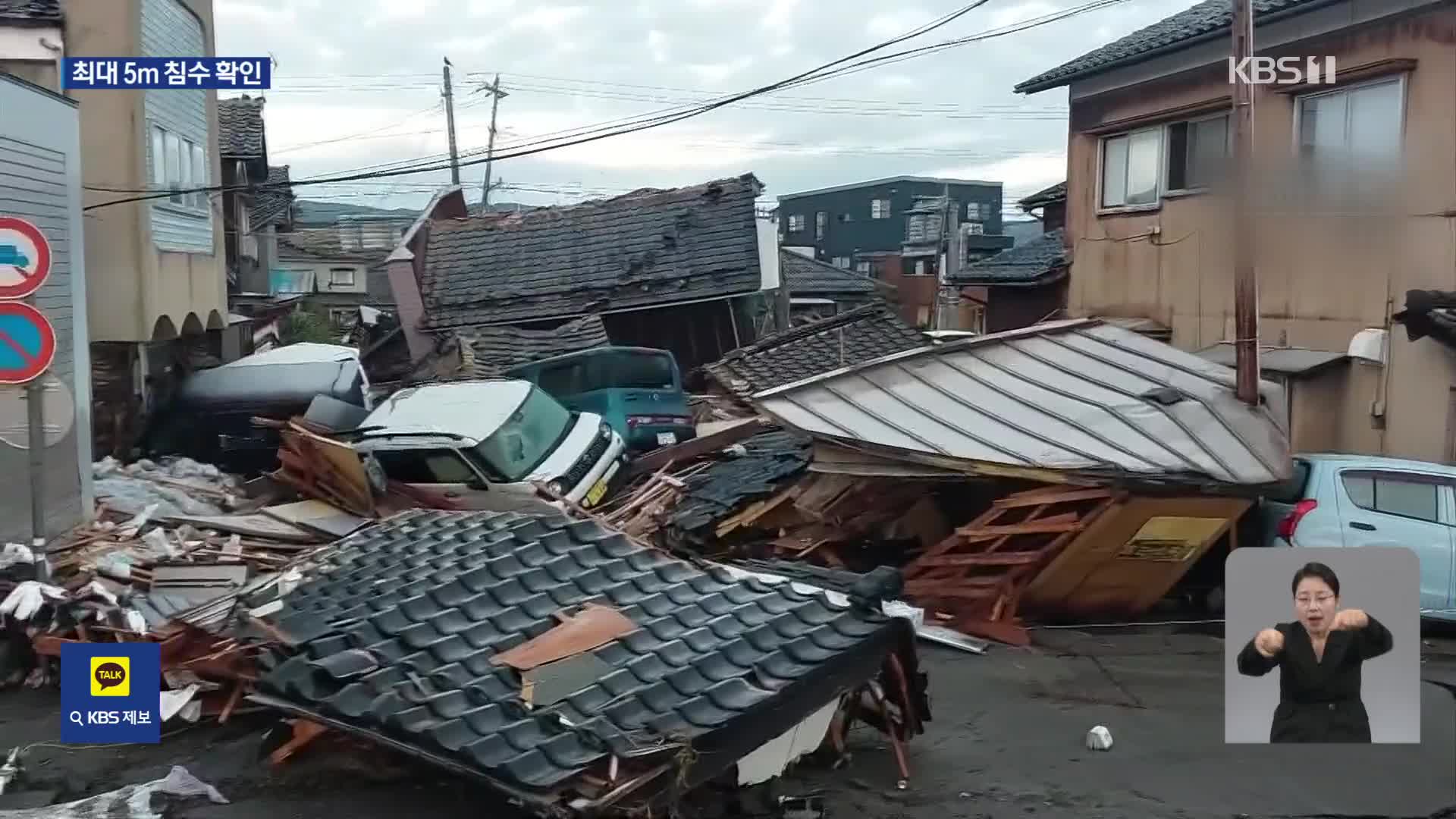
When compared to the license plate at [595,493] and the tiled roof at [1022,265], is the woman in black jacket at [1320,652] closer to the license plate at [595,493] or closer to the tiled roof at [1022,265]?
the license plate at [595,493]

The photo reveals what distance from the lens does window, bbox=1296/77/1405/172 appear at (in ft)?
32.6

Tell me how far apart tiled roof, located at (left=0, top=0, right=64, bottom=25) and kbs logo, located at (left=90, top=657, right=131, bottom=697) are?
881 cm

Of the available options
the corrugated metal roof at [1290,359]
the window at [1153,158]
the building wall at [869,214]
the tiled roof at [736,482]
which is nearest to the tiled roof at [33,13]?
the tiled roof at [736,482]

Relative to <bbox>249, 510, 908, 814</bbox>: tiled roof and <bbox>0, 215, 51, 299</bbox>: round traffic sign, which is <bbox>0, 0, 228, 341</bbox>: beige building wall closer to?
<bbox>0, 215, 51, 299</bbox>: round traffic sign

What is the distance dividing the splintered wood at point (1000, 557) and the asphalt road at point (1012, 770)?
3.82ft

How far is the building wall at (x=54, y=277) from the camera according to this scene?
354 inches

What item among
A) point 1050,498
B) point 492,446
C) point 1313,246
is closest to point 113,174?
point 492,446

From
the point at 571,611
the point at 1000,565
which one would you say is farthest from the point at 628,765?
the point at 1000,565

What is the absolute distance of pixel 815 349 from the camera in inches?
751

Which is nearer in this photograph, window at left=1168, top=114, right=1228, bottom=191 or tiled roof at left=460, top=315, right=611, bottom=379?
window at left=1168, top=114, right=1228, bottom=191

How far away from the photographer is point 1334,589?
3932 millimetres

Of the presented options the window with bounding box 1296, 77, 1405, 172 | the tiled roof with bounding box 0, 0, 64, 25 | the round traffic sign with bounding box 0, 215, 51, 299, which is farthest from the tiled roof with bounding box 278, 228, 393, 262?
the round traffic sign with bounding box 0, 215, 51, 299

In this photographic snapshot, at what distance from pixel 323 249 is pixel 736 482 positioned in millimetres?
32480

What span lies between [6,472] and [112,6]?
6.13 m
